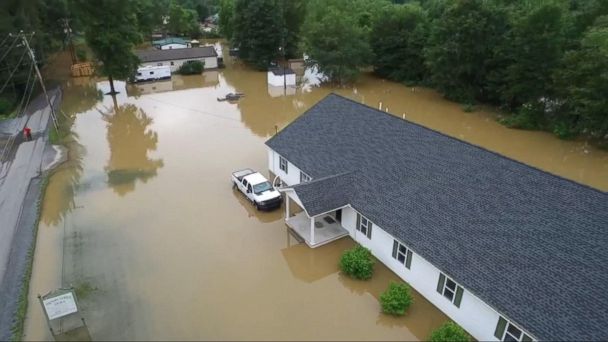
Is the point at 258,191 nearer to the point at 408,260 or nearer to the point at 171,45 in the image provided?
the point at 408,260

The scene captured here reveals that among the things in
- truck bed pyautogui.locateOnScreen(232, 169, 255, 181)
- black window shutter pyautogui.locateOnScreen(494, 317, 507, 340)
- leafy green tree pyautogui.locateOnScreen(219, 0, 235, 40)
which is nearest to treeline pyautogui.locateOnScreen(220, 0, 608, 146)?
leafy green tree pyautogui.locateOnScreen(219, 0, 235, 40)

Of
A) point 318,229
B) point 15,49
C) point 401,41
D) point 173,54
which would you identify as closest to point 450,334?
point 318,229

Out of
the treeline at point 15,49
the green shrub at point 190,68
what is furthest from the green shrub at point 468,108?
the treeline at point 15,49

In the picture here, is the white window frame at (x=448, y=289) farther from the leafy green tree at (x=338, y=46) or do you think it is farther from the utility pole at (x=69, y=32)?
the utility pole at (x=69, y=32)

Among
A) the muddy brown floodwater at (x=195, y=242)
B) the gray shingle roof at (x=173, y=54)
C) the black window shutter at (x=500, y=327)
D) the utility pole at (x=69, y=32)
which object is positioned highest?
the utility pole at (x=69, y=32)

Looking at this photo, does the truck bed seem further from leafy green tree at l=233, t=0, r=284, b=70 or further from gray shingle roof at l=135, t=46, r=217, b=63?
gray shingle roof at l=135, t=46, r=217, b=63

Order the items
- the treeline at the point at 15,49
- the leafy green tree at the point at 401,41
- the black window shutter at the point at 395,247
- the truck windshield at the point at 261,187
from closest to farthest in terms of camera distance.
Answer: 1. the black window shutter at the point at 395,247
2. the truck windshield at the point at 261,187
3. the treeline at the point at 15,49
4. the leafy green tree at the point at 401,41
